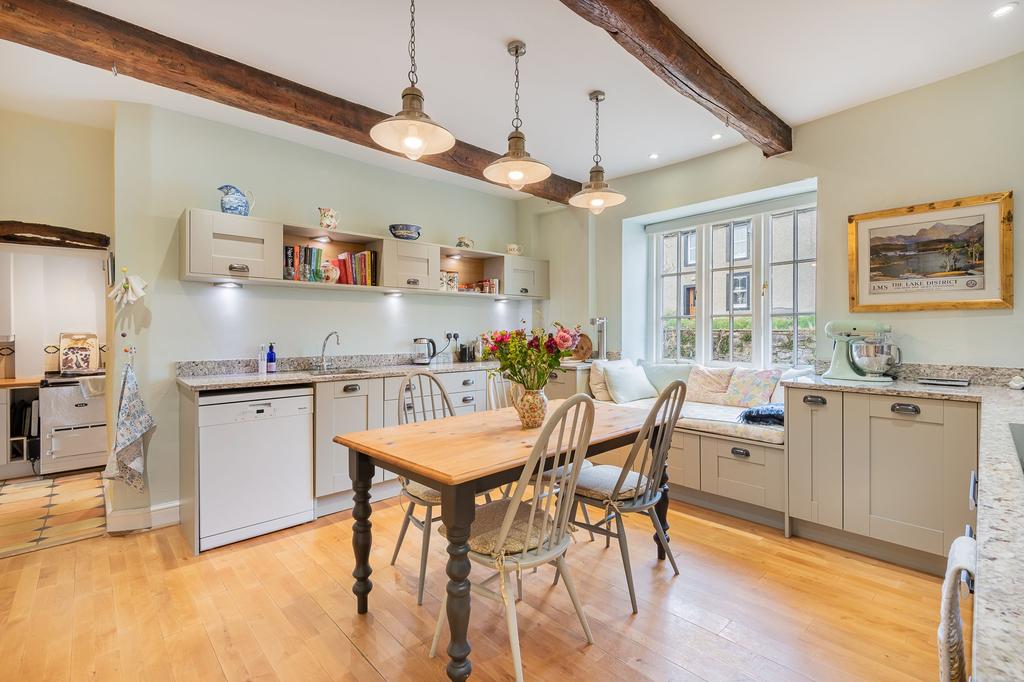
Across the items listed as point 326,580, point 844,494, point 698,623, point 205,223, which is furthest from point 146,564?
point 844,494

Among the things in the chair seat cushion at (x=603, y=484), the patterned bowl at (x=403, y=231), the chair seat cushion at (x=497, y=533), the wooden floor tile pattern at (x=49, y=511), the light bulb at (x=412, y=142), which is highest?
the patterned bowl at (x=403, y=231)

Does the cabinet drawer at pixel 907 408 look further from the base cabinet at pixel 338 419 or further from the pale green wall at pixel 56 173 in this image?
the pale green wall at pixel 56 173

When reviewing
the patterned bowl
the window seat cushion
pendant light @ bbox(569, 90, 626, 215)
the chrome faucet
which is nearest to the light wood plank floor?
the window seat cushion

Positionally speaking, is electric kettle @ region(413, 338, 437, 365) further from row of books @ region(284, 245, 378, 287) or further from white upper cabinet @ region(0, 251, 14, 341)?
white upper cabinet @ region(0, 251, 14, 341)

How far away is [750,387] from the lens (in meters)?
3.72

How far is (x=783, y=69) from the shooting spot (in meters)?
2.68

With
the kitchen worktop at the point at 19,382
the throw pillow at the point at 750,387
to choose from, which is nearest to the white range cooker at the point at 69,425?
the kitchen worktop at the point at 19,382

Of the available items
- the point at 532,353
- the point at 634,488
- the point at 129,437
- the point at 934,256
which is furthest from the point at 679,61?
the point at 129,437

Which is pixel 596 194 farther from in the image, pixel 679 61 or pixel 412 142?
pixel 412 142

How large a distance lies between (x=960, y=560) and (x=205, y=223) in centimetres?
362

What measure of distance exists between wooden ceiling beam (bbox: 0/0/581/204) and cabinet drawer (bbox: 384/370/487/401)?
67.9 inches

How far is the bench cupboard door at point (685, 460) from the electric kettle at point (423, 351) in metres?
2.25

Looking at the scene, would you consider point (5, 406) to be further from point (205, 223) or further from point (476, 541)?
point (476, 541)

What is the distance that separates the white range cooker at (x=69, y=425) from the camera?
3957mm
